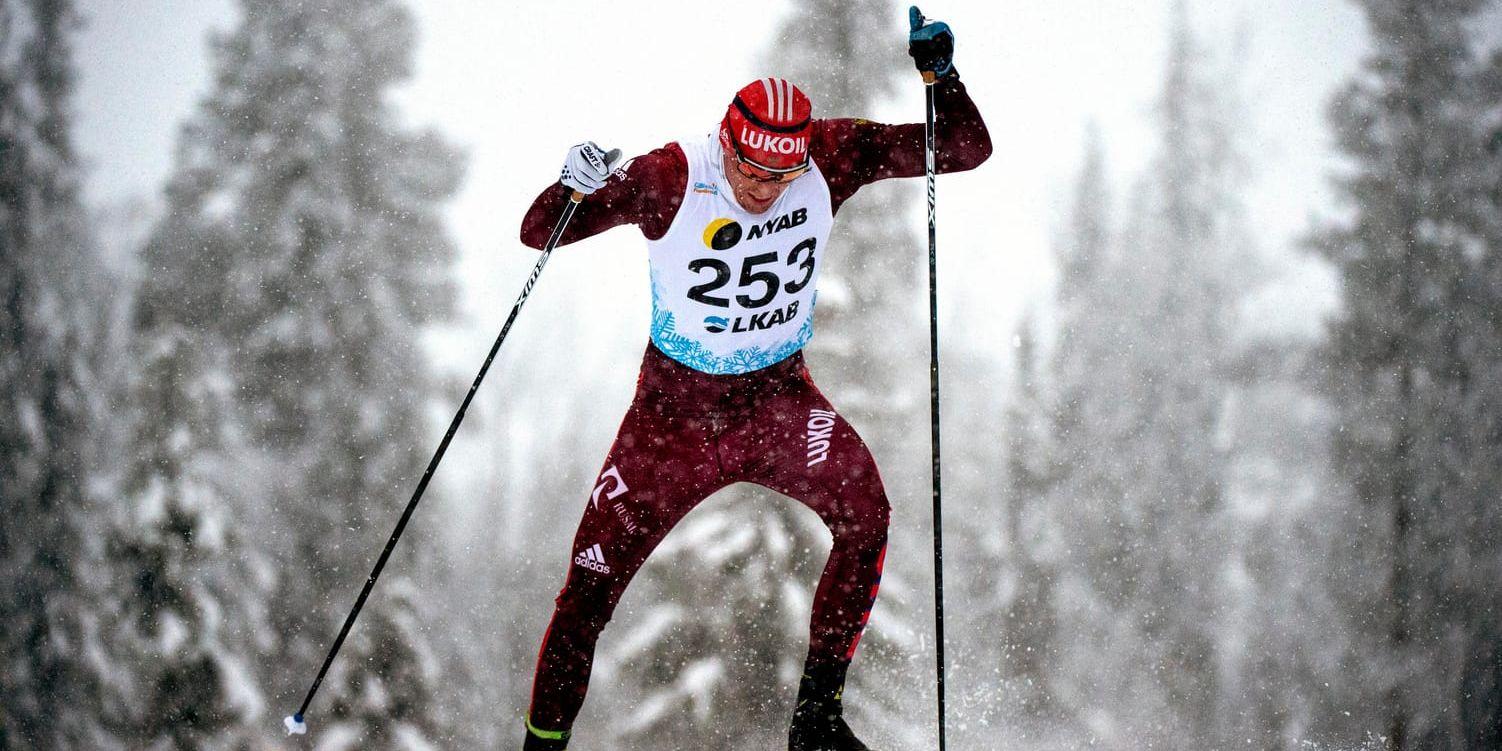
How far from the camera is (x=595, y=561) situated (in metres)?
3.74

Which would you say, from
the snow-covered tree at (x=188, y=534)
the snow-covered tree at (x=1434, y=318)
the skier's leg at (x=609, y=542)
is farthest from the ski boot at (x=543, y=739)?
the snow-covered tree at (x=1434, y=318)

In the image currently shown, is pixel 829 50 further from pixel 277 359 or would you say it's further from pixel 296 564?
pixel 296 564

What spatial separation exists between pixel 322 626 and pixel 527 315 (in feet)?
22.3

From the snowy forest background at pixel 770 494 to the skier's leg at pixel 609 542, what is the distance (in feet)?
21.0

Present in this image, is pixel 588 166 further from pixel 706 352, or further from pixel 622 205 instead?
pixel 706 352

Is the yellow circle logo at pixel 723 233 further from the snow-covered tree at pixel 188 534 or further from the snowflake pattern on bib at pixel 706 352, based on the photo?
the snow-covered tree at pixel 188 534

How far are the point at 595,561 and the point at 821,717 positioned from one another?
0.93m

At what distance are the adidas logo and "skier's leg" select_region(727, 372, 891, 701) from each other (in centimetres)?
67

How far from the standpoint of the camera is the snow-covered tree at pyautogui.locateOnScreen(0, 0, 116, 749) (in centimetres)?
1300

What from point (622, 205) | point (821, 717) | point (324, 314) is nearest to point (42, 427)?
point (324, 314)

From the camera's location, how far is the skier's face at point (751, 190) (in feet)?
11.8

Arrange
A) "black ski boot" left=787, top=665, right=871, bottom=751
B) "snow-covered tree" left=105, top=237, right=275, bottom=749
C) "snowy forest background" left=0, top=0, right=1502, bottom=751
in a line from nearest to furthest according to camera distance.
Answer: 1. "black ski boot" left=787, top=665, right=871, bottom=751
2. "snowy forest background" left=0, top=0, right=1502, bottom=751
3. "snow-covered tree" left=105, top=237, right=275, bottom=749

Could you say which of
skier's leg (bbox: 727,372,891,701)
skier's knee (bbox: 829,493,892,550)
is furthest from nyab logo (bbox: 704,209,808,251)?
skier's knee (bbox: 829,493,892,550)

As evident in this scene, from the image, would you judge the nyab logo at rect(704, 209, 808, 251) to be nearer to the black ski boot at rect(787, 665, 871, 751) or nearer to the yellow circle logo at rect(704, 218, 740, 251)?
the yellow circle logo at rect(704, 218, 740, 251)
